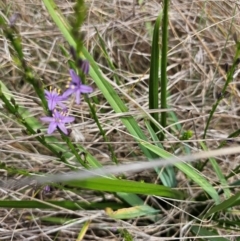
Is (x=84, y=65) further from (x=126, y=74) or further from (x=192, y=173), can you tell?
(x=126, y=74)

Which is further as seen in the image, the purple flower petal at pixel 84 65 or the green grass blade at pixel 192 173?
the green grass blade at pixel 192 173

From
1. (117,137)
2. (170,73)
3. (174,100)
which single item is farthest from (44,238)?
(170,73)

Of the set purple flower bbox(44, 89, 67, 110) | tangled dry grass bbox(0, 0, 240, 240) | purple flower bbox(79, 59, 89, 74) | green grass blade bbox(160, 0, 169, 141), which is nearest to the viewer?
purple flower bbox(79, 59, 89, 74)

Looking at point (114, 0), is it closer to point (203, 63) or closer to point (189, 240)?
point (203, 63)

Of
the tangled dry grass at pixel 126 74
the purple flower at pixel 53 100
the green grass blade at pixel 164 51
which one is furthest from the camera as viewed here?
the tangled dry grass at pixel 126 74

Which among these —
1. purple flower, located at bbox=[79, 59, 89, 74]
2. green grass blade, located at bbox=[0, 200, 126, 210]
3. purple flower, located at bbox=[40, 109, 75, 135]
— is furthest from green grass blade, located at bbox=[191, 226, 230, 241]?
purple flower, located at bbox=[79, 59, 89, 74]

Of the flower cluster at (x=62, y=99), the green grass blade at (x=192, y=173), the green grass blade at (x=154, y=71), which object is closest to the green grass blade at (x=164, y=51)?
the green grass blade at (x=154, y=71)

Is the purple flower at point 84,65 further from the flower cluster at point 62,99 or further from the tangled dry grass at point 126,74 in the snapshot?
the tangled dry grass at point 126,74

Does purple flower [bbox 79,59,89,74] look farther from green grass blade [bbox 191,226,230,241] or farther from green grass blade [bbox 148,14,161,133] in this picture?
green grass blade [bbox 191,226,230,241]
